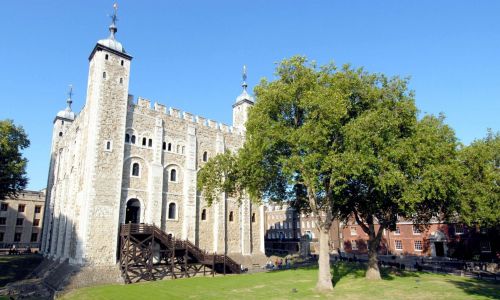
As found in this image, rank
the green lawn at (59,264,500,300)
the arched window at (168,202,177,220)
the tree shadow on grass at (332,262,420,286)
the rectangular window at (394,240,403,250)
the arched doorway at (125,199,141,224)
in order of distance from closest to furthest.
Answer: the green lawn at (59,264,500,300)
the tree shadow on grass at (332,262,420,286)
the arched doorway at (125,199,141,224)
the arched window at (168,202,177,220)
the rectangular window at (394,240,403,250)

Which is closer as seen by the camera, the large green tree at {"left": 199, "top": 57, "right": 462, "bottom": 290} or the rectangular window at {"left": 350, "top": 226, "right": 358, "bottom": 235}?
the large green tree at {"left": 199, "top": 57, "right": 462, "bottom": 290}

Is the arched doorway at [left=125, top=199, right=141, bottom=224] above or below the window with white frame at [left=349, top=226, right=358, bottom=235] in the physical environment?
above

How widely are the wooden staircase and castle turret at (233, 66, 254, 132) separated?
18122mm

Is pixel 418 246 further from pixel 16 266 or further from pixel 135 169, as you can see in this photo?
pixel 16 266

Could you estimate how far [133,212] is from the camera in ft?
105

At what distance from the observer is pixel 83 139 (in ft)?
106

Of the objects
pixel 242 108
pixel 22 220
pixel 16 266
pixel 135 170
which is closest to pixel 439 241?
pixel 242 108

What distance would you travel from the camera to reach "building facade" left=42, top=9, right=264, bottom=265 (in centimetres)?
2847

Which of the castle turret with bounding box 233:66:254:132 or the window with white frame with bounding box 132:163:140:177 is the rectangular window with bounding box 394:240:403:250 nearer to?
the castle turret with bounding box 233:66:254:132

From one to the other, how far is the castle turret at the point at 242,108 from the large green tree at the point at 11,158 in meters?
24.8

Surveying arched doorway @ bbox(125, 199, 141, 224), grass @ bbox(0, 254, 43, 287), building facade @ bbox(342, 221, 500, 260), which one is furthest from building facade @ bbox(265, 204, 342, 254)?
grass @ bbox(0, 254, 43, 287)

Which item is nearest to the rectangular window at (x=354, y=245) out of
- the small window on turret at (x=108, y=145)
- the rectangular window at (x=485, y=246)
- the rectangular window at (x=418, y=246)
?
the rectangular window at (x=418, y=246)

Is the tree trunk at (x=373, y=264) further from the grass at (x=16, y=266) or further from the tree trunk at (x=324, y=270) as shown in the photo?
the grass at (x=16, y=266)

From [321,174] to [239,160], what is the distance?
230 inches
